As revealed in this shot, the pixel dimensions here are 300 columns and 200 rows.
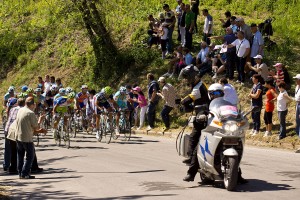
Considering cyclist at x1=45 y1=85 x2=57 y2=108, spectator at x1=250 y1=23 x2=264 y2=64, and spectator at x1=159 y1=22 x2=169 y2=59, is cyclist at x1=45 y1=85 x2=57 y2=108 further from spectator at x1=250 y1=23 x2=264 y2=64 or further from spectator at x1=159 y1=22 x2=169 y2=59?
spectator at x1=250 y1=23 x2=264 y2=64

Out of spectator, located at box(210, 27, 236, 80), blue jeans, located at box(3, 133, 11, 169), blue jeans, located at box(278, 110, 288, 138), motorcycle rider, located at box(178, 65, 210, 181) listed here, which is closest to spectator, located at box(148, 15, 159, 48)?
spectator, located at box(210, 27, 236, 80)

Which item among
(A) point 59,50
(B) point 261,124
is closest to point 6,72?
(A) point 59,50

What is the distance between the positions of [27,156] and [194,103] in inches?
174

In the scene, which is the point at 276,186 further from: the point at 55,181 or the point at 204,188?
the point at 55,181

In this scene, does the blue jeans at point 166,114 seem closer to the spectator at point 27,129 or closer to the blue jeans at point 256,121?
the blue jeans at point 256,121

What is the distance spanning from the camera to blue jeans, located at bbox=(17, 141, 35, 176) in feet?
52.9

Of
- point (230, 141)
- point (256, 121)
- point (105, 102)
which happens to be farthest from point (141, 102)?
point (230, 141)

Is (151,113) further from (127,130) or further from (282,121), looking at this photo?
(282,121)

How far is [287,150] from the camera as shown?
20.8m

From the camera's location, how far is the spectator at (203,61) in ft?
92.4

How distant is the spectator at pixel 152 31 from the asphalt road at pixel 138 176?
36.6ft

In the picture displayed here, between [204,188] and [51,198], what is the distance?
2.89 metres

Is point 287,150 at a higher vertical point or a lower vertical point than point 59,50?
lower

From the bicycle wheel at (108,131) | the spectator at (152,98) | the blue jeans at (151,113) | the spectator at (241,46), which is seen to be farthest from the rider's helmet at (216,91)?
the blue jeans at (151,113)
